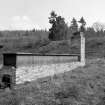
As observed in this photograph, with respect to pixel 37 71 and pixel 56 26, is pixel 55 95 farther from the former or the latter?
pixel 56 26

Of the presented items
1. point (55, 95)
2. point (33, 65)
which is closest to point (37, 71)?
point (33, 65)

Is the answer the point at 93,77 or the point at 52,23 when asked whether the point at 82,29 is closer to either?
the point at 52,23

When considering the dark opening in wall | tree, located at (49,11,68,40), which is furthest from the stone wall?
tree, located at (49,11,68,40)

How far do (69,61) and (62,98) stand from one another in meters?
7.40

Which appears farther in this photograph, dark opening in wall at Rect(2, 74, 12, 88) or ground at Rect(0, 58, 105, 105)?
dark opening in wall at Rect(2, 74, 12, 88)

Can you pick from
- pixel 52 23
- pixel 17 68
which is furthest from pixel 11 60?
pixel 52 23

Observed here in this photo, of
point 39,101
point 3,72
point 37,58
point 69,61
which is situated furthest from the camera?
point 69,61

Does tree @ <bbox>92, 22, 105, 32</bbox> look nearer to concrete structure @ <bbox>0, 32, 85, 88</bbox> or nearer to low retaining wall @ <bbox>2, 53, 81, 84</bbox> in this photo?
low retaining wall @ <bbox>2, 53, 81, 84</bbox>

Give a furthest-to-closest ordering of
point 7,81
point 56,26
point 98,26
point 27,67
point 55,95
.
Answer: point 98,26 < point 56,26 < point 27,67 < point 7,81 < point 55,95

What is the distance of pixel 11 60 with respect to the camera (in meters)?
9.11

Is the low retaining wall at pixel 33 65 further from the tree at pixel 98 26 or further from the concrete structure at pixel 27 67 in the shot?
the tree at pixel 98 26

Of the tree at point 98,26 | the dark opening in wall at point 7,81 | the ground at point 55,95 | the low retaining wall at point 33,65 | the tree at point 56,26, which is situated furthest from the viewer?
the tree at point 98,26

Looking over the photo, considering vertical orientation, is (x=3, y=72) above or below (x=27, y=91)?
above

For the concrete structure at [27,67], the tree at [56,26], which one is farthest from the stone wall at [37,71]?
the tree at [56,26]
